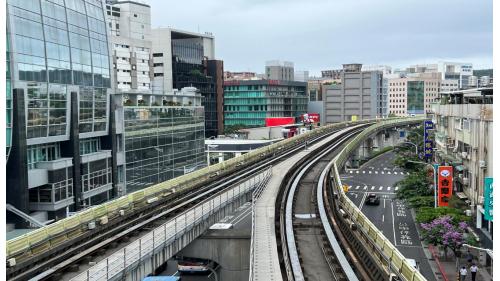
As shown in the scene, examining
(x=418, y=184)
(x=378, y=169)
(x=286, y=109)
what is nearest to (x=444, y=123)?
(x=418, y=184)

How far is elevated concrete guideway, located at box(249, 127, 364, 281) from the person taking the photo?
952 inches

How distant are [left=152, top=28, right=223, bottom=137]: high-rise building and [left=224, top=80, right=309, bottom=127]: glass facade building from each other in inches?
505

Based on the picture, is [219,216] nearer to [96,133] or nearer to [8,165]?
[8,165]

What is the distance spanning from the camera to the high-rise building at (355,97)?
544 ft

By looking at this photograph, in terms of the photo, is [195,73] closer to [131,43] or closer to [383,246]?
[131,43]

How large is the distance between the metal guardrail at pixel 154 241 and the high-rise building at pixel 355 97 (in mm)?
131790

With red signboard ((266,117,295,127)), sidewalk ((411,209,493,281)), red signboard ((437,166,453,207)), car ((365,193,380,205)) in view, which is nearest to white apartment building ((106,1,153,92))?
red signboard ((266,117,295,127))

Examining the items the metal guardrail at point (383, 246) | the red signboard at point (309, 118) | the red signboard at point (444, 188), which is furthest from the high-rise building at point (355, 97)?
the metal guardrail at point (383, 246)

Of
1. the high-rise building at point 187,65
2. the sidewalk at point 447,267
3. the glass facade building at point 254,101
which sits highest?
the high-rise building at point 187,65

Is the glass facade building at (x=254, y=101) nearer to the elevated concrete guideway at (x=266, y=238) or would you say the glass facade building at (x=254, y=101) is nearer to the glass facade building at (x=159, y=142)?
the glass facade building at (x=159, y=142)

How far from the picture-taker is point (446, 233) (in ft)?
132

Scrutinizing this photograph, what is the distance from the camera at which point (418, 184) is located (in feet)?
184

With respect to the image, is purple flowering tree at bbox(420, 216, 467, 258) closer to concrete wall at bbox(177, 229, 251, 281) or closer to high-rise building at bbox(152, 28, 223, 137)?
concrete wall at bbox(177, 229, 251, 281)

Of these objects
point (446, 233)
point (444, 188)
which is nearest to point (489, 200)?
point (446, 233)
